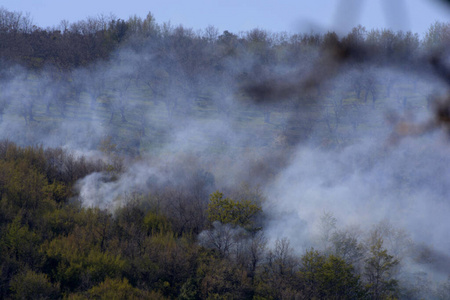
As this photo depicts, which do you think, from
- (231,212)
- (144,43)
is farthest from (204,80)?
(231,212)

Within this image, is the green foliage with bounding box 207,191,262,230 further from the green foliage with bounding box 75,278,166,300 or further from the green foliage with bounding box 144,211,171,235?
the green foliage with bounding box 75,278,166,300

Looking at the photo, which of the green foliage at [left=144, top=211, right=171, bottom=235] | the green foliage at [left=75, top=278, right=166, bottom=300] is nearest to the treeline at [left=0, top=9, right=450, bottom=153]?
the green foliage at [left=144, top=211, right=171, bottom=235]

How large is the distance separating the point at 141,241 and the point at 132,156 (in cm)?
1647

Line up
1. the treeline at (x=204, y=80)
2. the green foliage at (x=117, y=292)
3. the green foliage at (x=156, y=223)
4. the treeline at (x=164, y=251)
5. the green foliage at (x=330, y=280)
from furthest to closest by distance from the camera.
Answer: the treeline at (x=204, y=80) < the green foliage at (x=156, y=223) < the green foliage at (x=330, y=280) < the treeline at (x=164, y=251) < the green foliage at (x=117, y=292)

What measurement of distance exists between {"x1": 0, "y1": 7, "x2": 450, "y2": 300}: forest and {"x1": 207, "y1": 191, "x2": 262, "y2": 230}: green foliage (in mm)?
138

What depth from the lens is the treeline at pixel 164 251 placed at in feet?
69.8

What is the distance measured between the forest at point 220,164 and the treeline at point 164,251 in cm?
11

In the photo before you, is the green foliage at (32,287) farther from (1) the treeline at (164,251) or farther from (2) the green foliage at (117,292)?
(2) the green foliage at (117,292)

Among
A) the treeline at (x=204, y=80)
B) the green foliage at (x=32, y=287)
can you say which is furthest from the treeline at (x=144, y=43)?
the green foliage at (x=32, y=287)

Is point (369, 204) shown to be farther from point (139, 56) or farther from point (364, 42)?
point (139, 56)

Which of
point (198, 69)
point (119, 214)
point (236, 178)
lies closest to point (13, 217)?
point (119, 214)

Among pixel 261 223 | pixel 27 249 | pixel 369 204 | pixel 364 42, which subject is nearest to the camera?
pixel 27 249

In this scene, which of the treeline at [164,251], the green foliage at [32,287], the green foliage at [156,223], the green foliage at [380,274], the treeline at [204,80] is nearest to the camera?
the green foliage at [32,287]

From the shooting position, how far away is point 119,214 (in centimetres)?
2862
